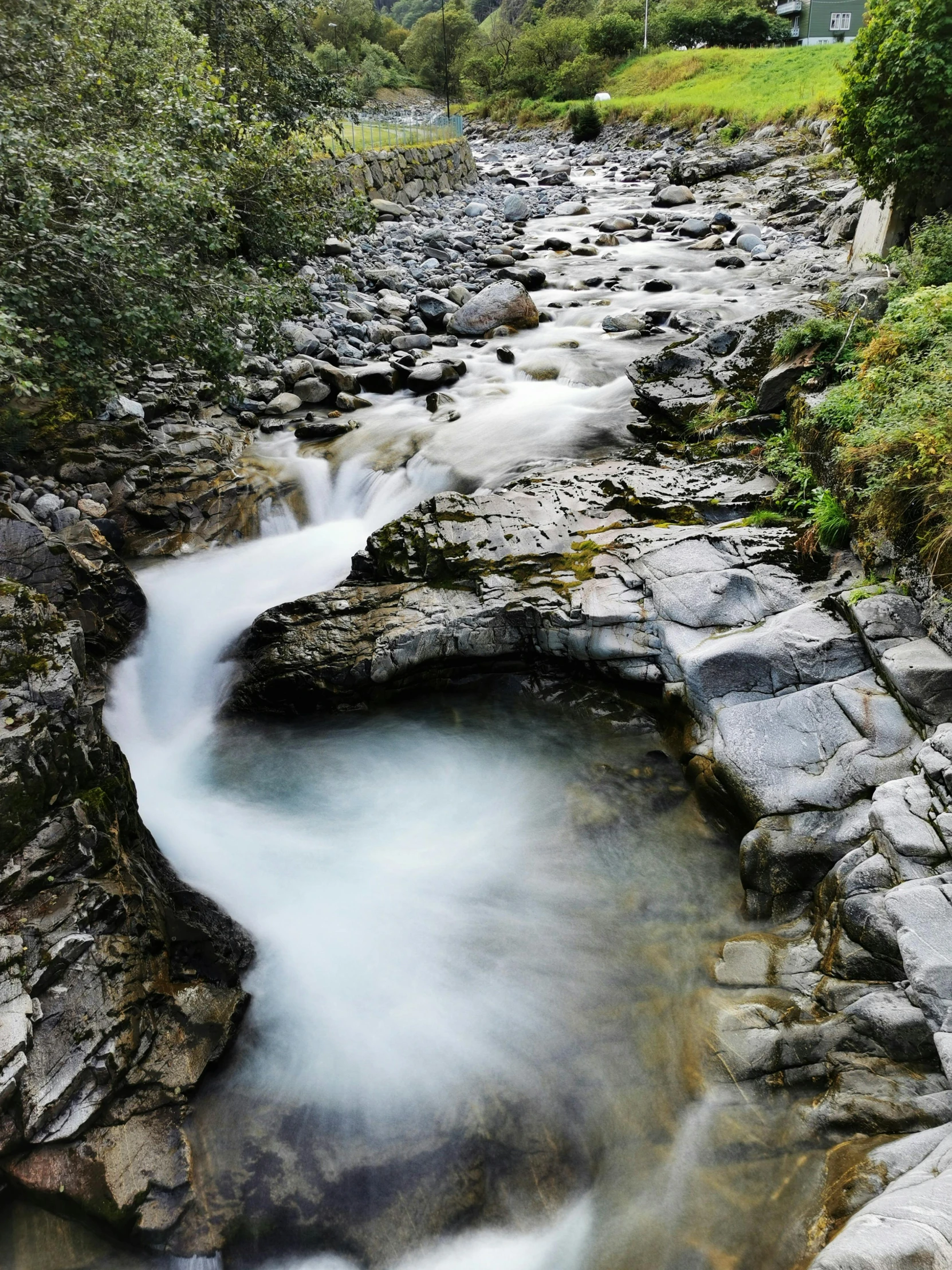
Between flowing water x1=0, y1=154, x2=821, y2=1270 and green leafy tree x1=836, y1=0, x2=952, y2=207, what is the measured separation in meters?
9.36

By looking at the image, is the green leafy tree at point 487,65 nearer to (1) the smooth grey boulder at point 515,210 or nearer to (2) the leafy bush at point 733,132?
(2) the leafy bush at point 733,132

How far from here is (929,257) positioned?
9.30m

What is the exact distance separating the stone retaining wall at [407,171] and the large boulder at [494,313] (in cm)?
745

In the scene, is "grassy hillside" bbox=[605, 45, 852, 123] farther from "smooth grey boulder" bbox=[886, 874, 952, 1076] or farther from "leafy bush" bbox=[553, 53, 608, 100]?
"smooth grey boulder" bbox=[886, 874, 952, 1076]

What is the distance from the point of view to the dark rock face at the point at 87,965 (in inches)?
158

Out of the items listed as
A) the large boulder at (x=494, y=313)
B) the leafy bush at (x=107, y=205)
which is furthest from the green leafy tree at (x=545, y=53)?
the leafy bush at (x=107, y=205)

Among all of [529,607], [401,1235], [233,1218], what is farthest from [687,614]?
[233,1218]

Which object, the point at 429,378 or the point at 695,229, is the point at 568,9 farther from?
the point at 429,378

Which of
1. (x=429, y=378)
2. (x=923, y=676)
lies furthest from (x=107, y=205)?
(x=923, y=676)

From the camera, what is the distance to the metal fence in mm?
27609

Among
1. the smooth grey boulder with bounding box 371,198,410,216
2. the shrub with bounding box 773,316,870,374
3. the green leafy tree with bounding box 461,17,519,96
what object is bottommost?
the shrub with bounding box 773,316,870,374

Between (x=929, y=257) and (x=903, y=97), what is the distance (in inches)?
109

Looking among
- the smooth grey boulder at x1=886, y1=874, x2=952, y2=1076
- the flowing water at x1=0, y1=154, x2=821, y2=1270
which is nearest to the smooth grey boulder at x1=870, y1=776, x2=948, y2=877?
the smooth grey boulder at x1=886, y1=874, x2=952, y2=1076

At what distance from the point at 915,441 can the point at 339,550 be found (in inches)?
254
